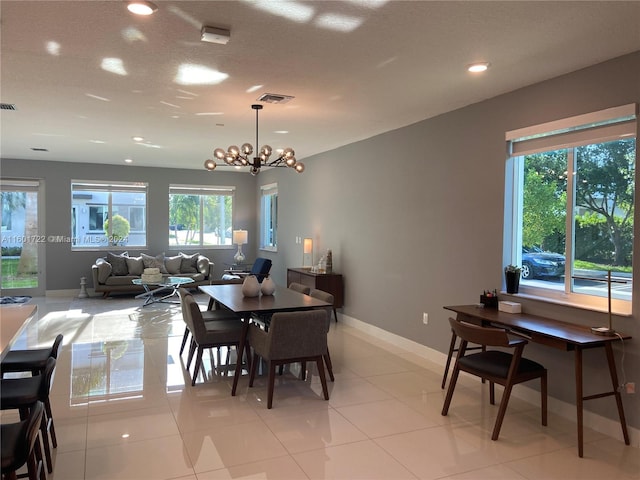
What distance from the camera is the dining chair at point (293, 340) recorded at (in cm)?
366

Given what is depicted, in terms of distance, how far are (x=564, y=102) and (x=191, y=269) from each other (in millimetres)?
7576

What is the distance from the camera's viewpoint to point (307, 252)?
763 centimetres

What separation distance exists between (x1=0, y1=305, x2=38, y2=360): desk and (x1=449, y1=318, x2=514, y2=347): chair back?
8.99 ft

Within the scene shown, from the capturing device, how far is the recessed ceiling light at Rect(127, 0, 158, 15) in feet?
8.05

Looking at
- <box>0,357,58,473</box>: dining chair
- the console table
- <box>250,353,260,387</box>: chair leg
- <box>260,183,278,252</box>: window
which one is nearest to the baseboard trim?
the console table

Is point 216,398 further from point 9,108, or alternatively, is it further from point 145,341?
point 9,108

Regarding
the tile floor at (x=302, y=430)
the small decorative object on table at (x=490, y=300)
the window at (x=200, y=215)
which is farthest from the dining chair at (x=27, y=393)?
the window at (x=200, y=215)

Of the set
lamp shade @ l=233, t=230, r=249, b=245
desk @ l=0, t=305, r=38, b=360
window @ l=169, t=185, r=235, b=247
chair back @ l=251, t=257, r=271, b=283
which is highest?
window @ l=169, t=185, r=235, b=247

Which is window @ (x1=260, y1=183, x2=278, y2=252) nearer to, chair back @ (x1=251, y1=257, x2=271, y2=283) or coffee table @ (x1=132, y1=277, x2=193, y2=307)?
chair back @ (x1=251, y1=257, x2=271, y2=283)

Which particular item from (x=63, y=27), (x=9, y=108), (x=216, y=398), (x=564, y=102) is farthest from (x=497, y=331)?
(x=9, y=108)

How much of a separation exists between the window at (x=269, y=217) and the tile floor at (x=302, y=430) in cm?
500

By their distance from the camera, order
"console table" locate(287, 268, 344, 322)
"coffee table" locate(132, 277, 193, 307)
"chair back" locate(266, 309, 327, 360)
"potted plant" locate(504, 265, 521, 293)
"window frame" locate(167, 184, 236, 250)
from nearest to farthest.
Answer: "chair back" locate(266, 309, 327, 360)
"potted plant" locate(504, 265, 521, 293)
"console table" locate(287, 268, 344, 322)
"coffee table" locate(132, 277, 193, 307)
"window frame" locate(167, 184, 236, 250)

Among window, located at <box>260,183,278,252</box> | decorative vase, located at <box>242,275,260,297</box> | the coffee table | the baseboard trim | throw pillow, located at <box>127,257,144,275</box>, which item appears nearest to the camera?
the baseboard trim

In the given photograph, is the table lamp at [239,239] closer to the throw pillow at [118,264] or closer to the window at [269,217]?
the window at [269,217]
